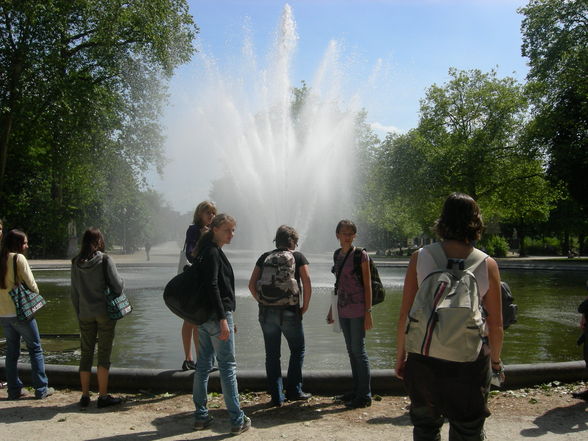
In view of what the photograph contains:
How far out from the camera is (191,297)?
5133mm

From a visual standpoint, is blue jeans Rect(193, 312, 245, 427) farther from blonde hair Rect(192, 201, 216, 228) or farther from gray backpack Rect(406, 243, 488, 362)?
gray backpack Rect(406, 243, 488, 362)

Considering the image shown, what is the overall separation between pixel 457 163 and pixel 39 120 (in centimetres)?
3074

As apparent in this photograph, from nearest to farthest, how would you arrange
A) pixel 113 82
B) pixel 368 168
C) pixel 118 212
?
1. pixel 113 82
2. pixel 368 168
3. pixel 118 212

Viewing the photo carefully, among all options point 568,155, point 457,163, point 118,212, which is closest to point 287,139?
point 568,155

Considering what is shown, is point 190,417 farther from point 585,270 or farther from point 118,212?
point 118,212

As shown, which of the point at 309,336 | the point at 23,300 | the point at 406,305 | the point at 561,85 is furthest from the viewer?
the point at 561,85

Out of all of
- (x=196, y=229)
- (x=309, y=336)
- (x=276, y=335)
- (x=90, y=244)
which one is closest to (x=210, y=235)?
(x=276, y=335)

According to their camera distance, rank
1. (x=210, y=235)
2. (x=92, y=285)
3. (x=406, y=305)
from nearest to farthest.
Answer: (x=406, y=305) → (x=210, y=235) → (x=92, y=285)

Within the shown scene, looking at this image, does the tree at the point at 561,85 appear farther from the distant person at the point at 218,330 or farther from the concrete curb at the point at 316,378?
the distant person at the point at 218,330

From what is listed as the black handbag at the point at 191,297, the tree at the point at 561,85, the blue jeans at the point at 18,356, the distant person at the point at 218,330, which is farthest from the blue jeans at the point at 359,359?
the tree at the point at 561,85

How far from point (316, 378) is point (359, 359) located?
0.73m

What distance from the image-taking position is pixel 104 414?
572cm

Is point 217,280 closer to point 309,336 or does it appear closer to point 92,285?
point 92,285

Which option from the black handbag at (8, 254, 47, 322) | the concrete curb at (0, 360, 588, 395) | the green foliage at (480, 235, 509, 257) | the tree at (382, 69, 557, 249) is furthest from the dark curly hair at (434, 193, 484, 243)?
the green foliage at (480, 235, 509, 257)
